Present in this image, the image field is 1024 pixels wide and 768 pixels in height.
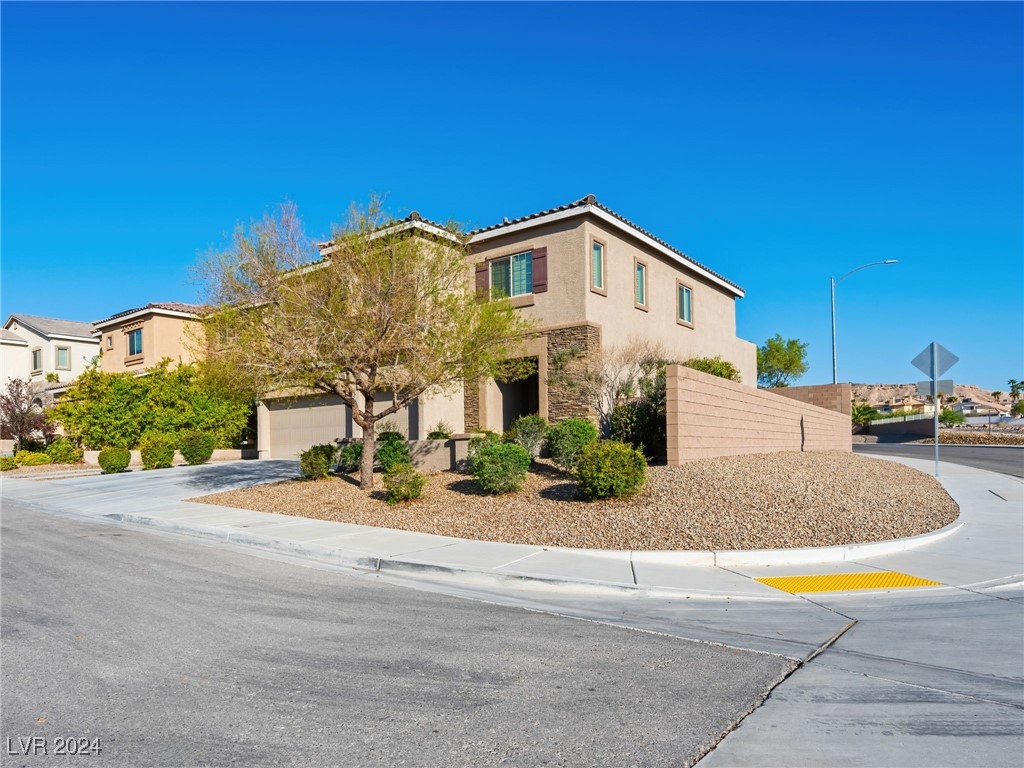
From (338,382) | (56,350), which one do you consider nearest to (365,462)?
(338,382)

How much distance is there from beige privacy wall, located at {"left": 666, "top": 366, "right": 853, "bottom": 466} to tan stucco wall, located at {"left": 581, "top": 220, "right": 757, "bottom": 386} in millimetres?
3717

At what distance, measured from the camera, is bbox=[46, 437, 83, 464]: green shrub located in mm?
A: 29578

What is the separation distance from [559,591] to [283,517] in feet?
23.9

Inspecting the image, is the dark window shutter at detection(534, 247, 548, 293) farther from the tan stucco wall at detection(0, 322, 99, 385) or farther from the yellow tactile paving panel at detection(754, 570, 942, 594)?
the tan stucco wall at detection(0, 322, 99, 385)

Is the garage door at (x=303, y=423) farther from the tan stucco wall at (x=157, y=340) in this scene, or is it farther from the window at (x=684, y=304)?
the window at (x=684, y=304)

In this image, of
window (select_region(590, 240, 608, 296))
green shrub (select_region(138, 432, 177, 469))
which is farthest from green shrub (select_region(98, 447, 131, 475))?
window (select_region(590, 240, 608, 296))

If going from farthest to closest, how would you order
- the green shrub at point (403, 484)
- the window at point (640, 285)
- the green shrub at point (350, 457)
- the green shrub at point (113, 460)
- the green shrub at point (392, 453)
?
the green shrub at point (113, 460)
the window at point (640, 285)
the green shrub at point (350, 457)
the green shrub at point (392, 453)
the green shrub at point (403, 484)

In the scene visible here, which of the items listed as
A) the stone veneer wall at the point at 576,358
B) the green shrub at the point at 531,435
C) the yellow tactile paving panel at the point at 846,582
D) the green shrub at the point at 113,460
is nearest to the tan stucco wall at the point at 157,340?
the green shrub at the point at 113,460

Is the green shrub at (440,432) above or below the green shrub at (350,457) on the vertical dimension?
above

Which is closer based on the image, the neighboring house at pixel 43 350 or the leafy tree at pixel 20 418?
the leafy tree at pixel 20 418

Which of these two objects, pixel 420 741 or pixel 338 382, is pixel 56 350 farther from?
pixel 420 741

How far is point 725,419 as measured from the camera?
17.8 metres

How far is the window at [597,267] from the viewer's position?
2033 cm

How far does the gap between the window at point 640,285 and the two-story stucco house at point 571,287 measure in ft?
0.10
